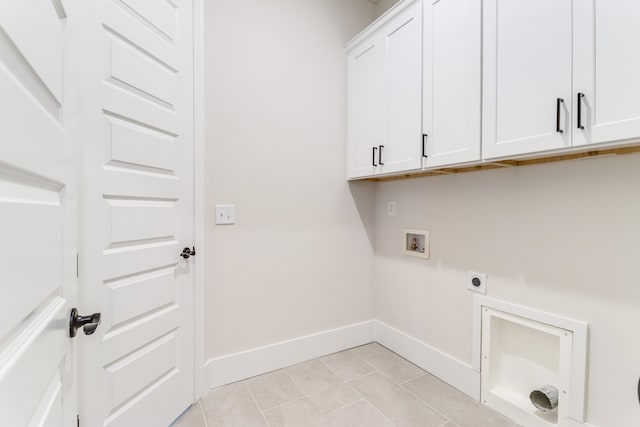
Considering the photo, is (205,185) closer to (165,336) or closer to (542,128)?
(165,336)

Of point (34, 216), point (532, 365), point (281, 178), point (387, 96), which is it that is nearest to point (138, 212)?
point (34, 216)

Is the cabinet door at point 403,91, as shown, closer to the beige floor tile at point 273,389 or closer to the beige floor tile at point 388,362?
the beige floor tile at point 388,362

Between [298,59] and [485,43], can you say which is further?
[298,59]

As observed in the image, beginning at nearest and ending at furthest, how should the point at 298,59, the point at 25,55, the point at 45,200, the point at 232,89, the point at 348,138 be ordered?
the point at 25,55 → the point at 45,200 → the point at 232,89 → the point at 298,59 → the point at 348,138

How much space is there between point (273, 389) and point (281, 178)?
1.42m

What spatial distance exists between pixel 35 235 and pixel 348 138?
2.15 metres

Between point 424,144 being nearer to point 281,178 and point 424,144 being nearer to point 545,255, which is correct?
point 545,255

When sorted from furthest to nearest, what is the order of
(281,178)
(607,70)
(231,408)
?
A: 1. (281,178)
2. (231,408)
3. (607,70)

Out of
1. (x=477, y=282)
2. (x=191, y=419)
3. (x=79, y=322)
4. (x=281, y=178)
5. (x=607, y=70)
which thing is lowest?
(x=191, y=419)

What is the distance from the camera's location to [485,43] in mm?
1485

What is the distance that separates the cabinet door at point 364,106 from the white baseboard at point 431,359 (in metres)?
1.30

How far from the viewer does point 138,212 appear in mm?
1382

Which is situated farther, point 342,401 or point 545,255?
point 342,401

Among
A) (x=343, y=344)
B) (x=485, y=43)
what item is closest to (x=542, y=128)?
(x=485, y=43)
